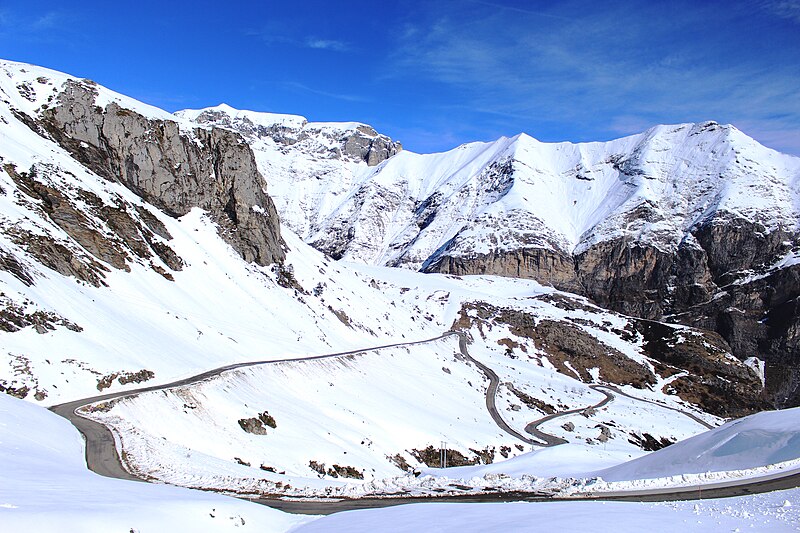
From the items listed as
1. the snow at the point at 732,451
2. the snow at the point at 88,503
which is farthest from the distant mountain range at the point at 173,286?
the snow at the point at 732,451

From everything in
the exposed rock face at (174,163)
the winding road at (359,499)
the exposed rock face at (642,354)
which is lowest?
the winding road at (359,499)

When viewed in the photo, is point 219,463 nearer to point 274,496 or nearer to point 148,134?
point 274,496

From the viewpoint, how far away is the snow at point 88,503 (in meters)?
9.38

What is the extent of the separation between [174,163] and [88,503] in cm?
6440

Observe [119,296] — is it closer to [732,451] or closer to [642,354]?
[732,451]

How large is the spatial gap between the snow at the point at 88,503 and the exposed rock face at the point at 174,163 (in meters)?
50.4

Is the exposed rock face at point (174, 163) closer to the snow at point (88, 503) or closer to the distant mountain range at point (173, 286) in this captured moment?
the distant mountain range at point (173, 286)

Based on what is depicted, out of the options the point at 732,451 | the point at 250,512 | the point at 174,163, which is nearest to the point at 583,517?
the point at 250,512

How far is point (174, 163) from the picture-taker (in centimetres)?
6944

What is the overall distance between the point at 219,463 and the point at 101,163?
4921 cm

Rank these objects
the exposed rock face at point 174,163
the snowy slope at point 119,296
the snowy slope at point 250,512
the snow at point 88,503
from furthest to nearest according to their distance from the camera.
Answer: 1. the exposed rock face at point 174,163
2. the snowy slope at point 119,296
3. the snowy slope at point 250,512
4. the snow at point 88,503

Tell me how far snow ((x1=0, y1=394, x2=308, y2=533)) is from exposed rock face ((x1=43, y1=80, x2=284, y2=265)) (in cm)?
5041

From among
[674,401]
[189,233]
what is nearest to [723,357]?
[674,401]

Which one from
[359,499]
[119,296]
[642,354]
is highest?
[119,296]
